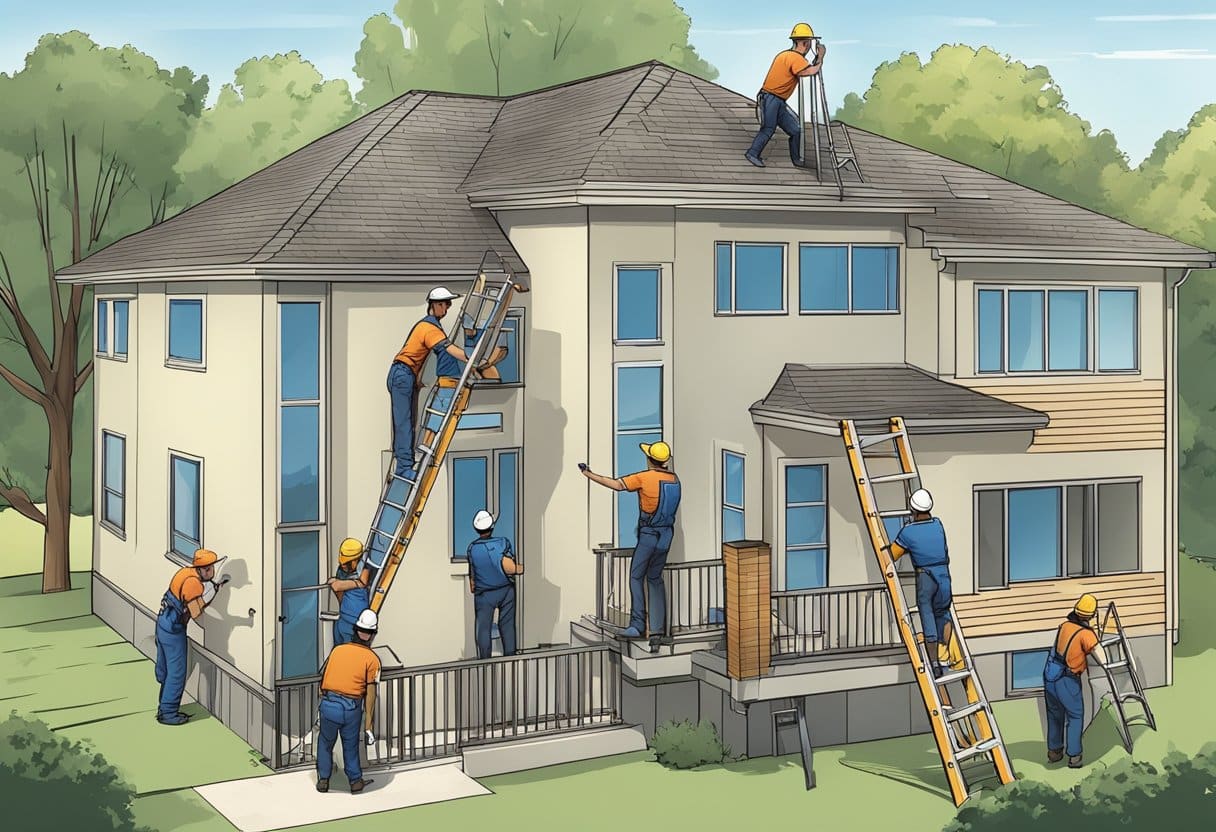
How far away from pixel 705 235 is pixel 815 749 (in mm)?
6638

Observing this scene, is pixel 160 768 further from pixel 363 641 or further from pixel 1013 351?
pixel 1013 351

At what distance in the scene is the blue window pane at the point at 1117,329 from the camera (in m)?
24.5

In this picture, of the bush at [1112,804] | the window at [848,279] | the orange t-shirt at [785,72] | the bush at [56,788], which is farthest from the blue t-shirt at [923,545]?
the bush at [56,788]

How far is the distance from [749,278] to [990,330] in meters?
3.76

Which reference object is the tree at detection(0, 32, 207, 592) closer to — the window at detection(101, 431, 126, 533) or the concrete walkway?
the window at detection(101, 431, 126, 533)

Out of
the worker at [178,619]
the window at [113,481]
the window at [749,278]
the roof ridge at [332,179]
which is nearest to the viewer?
the roof ridge at [332,179]

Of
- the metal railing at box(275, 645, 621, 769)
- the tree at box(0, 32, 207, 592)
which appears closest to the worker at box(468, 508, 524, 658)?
the metal railing at box(275, 645, 621, 769)

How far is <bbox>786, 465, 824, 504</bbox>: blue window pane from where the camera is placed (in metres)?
22.0

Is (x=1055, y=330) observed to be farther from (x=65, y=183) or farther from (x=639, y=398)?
(x=65, y=183)

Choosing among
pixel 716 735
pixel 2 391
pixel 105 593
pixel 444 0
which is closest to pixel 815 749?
pixel 716 735

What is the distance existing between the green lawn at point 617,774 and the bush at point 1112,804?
240 cm

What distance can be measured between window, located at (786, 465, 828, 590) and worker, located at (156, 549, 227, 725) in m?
7.24

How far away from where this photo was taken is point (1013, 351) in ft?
78.5

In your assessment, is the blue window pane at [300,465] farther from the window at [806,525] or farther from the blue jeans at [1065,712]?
the blue jeans at [1065,712]
